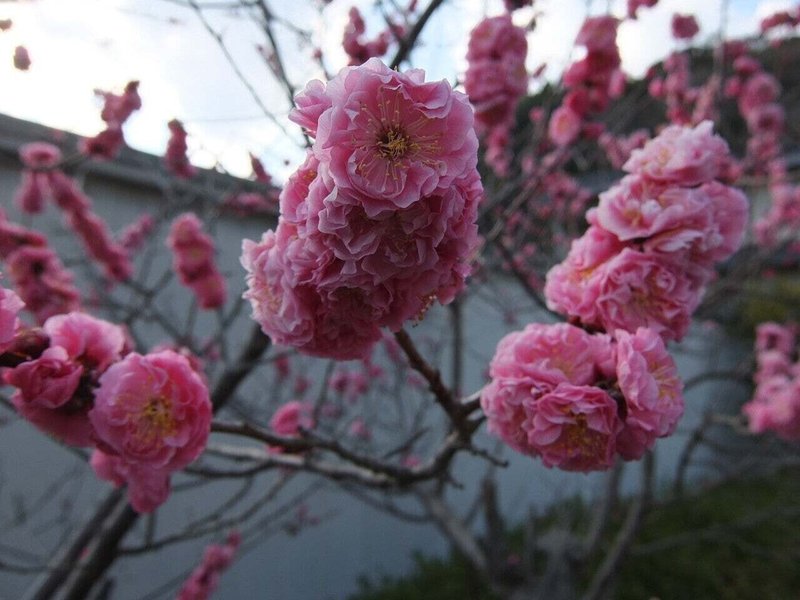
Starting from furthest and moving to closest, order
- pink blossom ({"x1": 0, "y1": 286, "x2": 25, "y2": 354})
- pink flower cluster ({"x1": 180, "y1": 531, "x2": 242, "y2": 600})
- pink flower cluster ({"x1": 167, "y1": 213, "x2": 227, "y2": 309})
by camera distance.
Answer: pink flower cluster ({"x1": 167, "y1": 213, "x2": 227, "y2": 309})
pink flower cluster ({"x1": 180, "y1": 531, "x2": 242, "y2": 600})
pink blossom ({"x1": 0, "y1": 286, "x2": 25, "y2": 354})

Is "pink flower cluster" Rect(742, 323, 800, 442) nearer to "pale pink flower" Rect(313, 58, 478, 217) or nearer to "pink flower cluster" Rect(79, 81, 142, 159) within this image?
"pale pink flower" Rect(313, 58, 478, 217)

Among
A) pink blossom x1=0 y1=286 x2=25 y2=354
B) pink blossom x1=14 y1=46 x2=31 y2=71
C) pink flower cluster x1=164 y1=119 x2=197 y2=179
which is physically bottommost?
pink blossom x1=0 y1=286 x2=25 y2=354

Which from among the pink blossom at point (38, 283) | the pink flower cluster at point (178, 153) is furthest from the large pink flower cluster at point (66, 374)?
the pink blossom at point (38, 283)

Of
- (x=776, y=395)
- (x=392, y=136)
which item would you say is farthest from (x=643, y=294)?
(x=776, y=395)

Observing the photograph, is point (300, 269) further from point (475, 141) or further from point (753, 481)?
point (753, 481)

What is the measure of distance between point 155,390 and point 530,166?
2703 mm

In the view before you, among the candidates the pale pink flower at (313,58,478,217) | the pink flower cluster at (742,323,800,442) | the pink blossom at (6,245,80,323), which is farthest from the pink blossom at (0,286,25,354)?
the pink flower cluster at (742,323,800,442)

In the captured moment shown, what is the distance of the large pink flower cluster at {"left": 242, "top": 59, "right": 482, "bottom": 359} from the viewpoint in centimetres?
59

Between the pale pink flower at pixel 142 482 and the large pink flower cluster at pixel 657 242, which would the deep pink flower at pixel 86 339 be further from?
the large pink flower cluster at pixel 657 242

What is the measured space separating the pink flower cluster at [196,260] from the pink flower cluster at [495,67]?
136 centimetres

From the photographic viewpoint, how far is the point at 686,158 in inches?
39.3

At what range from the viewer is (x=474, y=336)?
6250 mm

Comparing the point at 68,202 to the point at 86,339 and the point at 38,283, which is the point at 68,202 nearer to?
the point at 38,283

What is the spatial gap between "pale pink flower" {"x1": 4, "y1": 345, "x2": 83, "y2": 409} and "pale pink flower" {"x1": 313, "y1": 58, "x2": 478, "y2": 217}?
545 millimetres
